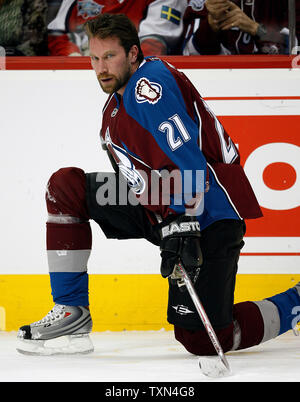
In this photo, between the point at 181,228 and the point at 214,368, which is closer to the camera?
the point at 214,368

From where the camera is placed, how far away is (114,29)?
1.89 m

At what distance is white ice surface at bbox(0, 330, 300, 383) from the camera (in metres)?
1.52

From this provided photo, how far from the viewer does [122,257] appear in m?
2.36

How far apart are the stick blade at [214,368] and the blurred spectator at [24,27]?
1.48 m

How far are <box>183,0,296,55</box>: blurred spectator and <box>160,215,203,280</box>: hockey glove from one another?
3.64 ft

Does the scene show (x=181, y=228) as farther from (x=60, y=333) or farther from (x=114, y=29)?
(x=114, y=29)

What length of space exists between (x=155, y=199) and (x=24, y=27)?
3.81 feet

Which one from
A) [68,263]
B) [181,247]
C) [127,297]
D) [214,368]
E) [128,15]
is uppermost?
[128,15]

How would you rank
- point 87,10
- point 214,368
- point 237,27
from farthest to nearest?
1. point 87,10
2. point 237,27
3. point 214,368

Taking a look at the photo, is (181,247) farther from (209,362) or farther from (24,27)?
(24,27)

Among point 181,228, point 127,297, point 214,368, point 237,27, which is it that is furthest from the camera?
point 237,27

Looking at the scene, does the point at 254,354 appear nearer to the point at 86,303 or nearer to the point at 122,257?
the point at 86,303

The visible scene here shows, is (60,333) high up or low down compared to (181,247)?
down

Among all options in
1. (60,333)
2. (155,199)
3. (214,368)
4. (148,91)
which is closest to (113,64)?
(148,91)
